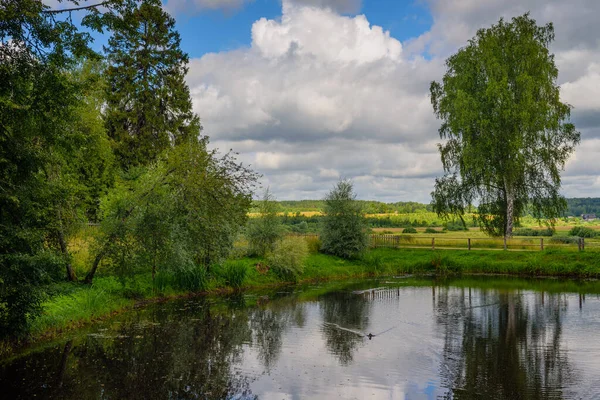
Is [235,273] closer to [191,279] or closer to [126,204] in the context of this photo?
[191,279]

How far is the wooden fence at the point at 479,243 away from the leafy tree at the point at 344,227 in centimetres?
141

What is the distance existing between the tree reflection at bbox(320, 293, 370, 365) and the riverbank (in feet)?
17.4

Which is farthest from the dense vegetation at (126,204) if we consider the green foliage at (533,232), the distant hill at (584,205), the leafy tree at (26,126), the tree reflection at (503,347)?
the distant hill at (584,205)

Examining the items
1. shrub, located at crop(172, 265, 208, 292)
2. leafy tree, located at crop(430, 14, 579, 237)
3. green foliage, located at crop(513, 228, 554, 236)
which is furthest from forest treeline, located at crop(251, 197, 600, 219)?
shrub, located at crop(172, 265, 208, 292)

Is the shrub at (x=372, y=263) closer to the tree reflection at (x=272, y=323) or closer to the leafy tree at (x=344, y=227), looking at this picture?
the leafy tree at (x=344, y=227)

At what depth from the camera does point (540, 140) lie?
32531 millimetres

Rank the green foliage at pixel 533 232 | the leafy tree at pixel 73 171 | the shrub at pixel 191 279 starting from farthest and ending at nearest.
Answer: the green foliage at pixel 533 232 → the shrub at pixel 191 279 → the leafy tree at pixel 73 171

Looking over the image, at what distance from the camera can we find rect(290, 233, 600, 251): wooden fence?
105 ft

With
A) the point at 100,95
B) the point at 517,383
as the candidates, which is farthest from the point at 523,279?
the point at 100,95

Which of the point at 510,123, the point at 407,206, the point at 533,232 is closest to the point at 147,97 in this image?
the point at 510,123

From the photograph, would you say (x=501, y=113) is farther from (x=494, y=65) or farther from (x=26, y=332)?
(x=26, y=332)

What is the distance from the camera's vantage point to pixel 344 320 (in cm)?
1688

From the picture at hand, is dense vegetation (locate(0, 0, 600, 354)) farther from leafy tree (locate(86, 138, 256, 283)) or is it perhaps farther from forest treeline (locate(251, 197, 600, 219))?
forest treeline (locate(251, 197, 600, 219))

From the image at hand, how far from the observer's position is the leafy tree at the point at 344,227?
3128cm
